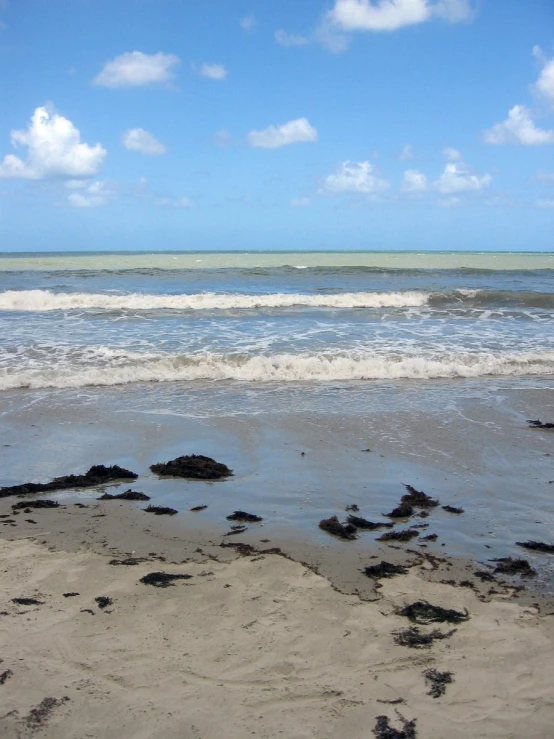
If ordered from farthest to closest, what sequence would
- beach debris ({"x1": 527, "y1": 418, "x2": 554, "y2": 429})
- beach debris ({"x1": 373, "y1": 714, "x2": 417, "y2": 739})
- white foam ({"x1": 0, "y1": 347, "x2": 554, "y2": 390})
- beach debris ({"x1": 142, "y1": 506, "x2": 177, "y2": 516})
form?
white foam ({"x1": 0, "y1": 347, "x2": 554, "y2": 390}) < beach debris ({"x1": 527, "y1": 418, "x2": 554, "y2": 429}) < beach debris ({"x1": 142, "y1": 506, "x2": 177, "y2": 516}) < beach debris ({"x1": 373, "y1": 714, "x2": 417, "y2": 739})

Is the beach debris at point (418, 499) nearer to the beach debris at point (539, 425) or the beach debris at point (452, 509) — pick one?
the beach debris at point (452, 509)

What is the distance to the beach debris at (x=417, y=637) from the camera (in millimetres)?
3031

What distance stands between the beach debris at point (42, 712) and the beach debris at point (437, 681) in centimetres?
156

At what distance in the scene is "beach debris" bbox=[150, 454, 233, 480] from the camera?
17.9 ft

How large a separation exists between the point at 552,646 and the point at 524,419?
4.73m

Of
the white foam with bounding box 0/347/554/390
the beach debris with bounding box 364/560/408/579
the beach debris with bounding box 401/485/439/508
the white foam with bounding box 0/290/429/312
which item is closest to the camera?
the beach debris with bounding box 364/560/408/579

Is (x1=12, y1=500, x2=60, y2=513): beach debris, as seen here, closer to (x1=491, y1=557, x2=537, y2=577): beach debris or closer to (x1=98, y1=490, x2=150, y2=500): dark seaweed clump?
(x1=98, y1=490, x2=150, y2=500): dark seaweed clump

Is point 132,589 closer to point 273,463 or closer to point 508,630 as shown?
point 508,630

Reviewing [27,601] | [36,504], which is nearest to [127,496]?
[36,504]

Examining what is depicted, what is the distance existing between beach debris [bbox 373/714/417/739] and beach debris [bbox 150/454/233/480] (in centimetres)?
310

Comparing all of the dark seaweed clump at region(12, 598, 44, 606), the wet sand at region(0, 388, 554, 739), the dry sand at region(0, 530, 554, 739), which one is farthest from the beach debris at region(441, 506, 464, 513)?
the dark seaweed clump at region(12, 598, 44, 606)

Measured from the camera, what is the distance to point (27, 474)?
557 cm

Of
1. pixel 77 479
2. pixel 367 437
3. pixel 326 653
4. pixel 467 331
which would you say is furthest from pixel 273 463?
pixel 467 331

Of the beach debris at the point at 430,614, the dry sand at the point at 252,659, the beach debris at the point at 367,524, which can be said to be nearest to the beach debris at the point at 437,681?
the dry sand at the point at 252,659
